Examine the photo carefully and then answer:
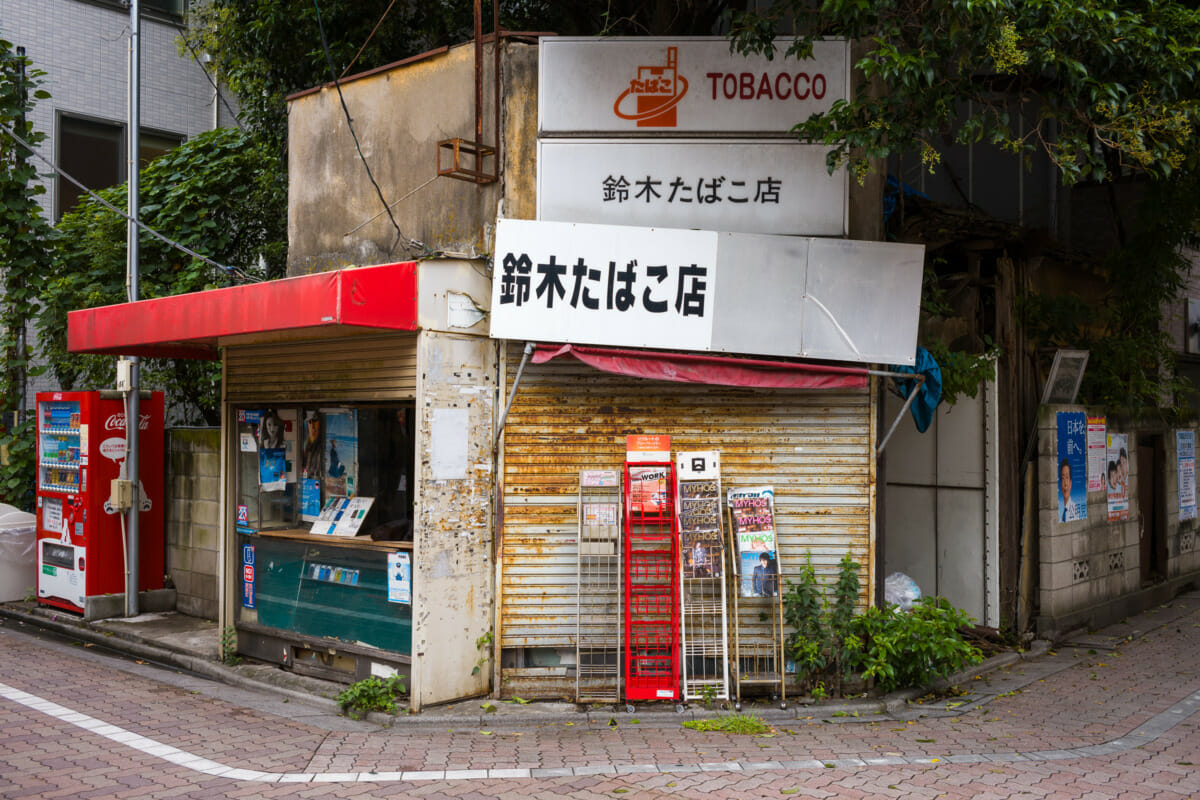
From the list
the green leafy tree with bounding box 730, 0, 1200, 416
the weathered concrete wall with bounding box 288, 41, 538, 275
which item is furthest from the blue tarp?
the weathered concrete wall with bounding box 288, 41, 538, 275

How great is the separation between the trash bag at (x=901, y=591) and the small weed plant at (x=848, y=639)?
4.20 feet

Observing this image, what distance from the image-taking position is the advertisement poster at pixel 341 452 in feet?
29.2

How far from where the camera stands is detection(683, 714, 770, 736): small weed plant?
23.7 ft

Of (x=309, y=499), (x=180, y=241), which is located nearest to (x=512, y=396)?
(x=309, y=499)

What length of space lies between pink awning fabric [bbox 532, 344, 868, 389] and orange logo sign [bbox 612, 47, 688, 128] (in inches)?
Answer: 79.8

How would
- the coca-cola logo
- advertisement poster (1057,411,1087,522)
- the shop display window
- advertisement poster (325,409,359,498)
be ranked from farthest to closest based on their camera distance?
the coca-cola logo
advertisement poster (1057,411,1087,522)
advertisement poster (325,409,359,498)
the shop display window

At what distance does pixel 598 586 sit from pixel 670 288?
259 centimetres

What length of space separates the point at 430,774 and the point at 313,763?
86 centimetres

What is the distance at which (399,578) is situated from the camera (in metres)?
7.97

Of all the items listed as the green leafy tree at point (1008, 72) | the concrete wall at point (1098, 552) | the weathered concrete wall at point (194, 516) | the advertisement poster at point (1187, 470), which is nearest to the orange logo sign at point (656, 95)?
the green leafy tree at point (1008, 72)

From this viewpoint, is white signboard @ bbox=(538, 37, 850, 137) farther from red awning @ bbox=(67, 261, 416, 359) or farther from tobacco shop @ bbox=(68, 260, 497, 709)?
red awning @ bbox=(67, 261, 416, 359)

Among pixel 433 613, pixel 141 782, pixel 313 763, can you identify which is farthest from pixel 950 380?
pixel 141 782

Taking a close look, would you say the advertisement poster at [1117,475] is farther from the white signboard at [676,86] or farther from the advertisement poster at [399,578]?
the advertisement poster at [399,578]

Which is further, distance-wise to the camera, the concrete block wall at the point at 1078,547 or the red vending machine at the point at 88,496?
the red vending machine at the point at 88,496
